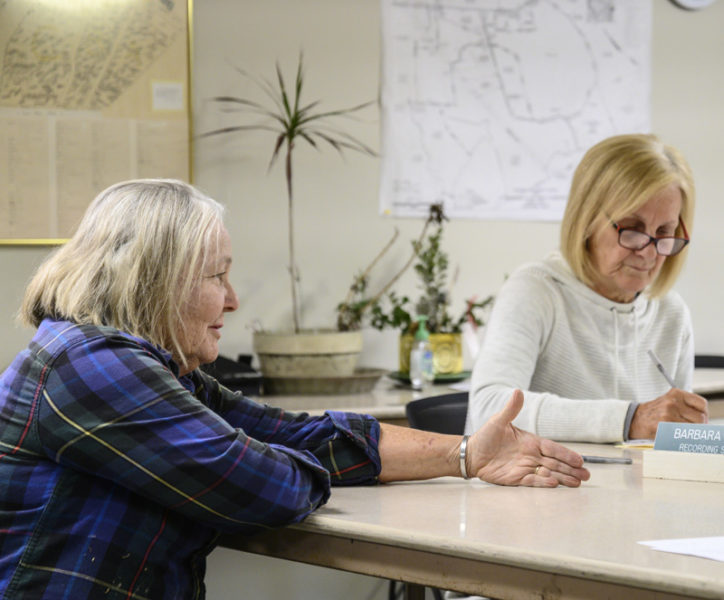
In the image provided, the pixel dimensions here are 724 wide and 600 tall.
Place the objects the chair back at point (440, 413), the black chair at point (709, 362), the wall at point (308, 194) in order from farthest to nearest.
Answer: the black chair at point (709, 362) → the wall at point (308, 194) → the chair back at point (440, 413)

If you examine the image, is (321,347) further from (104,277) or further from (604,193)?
(104,277)

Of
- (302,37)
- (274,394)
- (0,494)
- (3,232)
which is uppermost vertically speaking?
(302,37)

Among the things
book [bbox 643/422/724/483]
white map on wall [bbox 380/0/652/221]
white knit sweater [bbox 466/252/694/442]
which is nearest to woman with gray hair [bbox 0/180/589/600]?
book [bbox 643/422/724/483]

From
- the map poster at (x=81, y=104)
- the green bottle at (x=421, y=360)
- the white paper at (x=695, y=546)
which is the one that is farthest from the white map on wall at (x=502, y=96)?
the white paper at (x=695, y=546)

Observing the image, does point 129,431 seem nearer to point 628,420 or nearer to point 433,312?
point 628,420

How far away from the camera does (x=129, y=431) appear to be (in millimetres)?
1209

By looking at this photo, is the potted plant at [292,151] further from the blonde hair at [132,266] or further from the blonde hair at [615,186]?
the blonde hair at [132,266]

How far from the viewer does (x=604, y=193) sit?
87.8 inches

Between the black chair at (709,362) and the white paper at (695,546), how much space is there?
2573 mm

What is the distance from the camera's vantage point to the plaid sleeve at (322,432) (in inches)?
62.1

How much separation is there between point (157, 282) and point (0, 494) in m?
0.35

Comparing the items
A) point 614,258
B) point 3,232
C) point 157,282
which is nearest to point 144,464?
point 157,282

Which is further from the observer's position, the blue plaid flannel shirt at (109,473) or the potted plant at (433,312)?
the potted plant at (433,312)

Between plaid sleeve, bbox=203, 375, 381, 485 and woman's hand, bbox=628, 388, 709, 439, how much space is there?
2.04 feet
